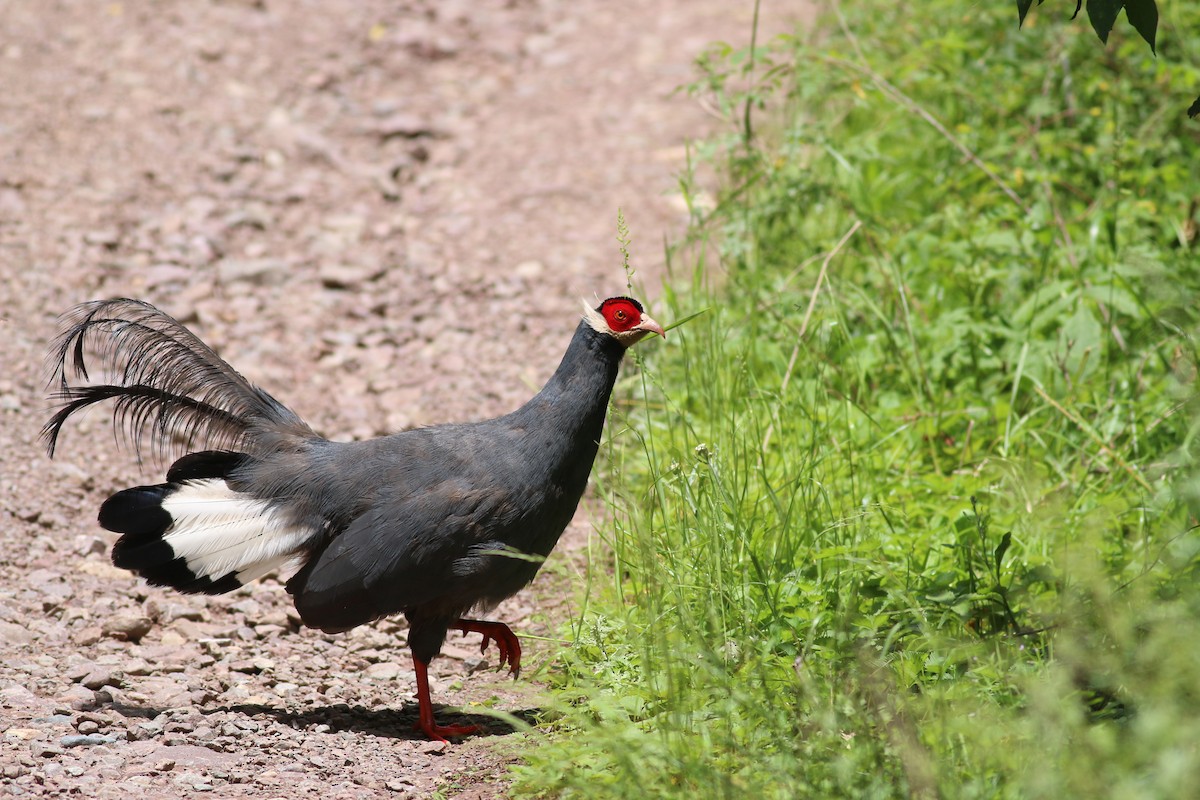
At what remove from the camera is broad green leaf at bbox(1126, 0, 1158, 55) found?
9.29 feet

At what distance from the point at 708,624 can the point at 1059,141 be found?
3896 millimetres

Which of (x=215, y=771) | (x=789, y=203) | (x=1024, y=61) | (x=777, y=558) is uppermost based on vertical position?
(x=1024, y=61)

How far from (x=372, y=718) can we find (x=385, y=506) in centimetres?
73

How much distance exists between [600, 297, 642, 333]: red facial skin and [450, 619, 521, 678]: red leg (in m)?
1.08

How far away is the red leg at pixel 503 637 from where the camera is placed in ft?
13.2

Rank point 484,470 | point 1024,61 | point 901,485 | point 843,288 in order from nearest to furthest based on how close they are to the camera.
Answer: point 484,470
point 901,485
point 843,288
point 1024,61

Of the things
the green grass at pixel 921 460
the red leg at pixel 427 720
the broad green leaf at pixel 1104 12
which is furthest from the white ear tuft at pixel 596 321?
the broad green leaf at pixel 1104 12

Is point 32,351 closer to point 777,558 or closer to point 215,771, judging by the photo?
point 215,771

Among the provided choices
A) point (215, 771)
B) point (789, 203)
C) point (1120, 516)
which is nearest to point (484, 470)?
point (215, 771)

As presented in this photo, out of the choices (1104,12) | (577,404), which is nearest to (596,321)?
(577,404)

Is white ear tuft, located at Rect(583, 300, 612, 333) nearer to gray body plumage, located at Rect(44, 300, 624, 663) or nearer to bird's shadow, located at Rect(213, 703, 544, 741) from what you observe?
gray body plumage, located at Rect(44, 300, 624, 663)

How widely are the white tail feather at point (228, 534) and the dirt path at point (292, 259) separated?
429mm

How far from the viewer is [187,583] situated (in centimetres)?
387

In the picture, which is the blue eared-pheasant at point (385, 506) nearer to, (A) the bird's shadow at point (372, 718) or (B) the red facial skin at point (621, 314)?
(B) the red facial skin at point (621, 314)
